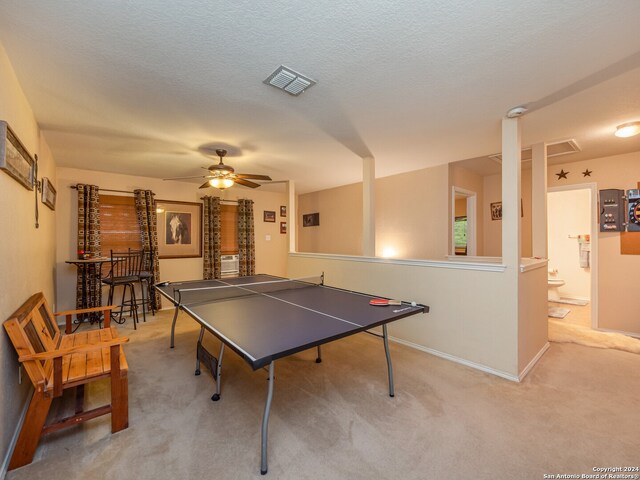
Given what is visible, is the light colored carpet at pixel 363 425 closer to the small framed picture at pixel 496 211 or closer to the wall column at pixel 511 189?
the wall column at pixel 511 189

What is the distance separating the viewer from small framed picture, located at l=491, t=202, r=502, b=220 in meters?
4.96

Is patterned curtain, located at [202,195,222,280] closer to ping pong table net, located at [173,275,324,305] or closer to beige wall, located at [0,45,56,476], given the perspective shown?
ping pong table net, located at [173,275,324,305]

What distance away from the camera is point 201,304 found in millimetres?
2328

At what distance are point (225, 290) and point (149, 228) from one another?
277 centimetres

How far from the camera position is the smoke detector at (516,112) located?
246 centimetres

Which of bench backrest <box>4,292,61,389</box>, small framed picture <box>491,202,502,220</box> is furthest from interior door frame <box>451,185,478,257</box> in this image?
bench backrest <box>4,292,61,389</box>

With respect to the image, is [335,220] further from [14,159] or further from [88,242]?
[14,159]

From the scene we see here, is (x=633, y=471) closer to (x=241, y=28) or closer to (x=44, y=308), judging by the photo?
(x=241, y=28)

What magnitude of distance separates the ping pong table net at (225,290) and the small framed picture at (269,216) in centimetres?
317

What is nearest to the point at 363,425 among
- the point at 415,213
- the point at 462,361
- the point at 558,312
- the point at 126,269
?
the point at 462,361

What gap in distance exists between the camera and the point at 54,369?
1636mm

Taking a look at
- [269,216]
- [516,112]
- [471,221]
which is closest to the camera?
[516,112]

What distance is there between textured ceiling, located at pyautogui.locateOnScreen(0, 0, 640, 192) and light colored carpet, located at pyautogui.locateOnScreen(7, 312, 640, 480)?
2.37 metres

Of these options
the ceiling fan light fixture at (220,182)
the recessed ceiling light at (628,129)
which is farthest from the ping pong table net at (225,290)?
the recessed ceiling light at (628,129)
